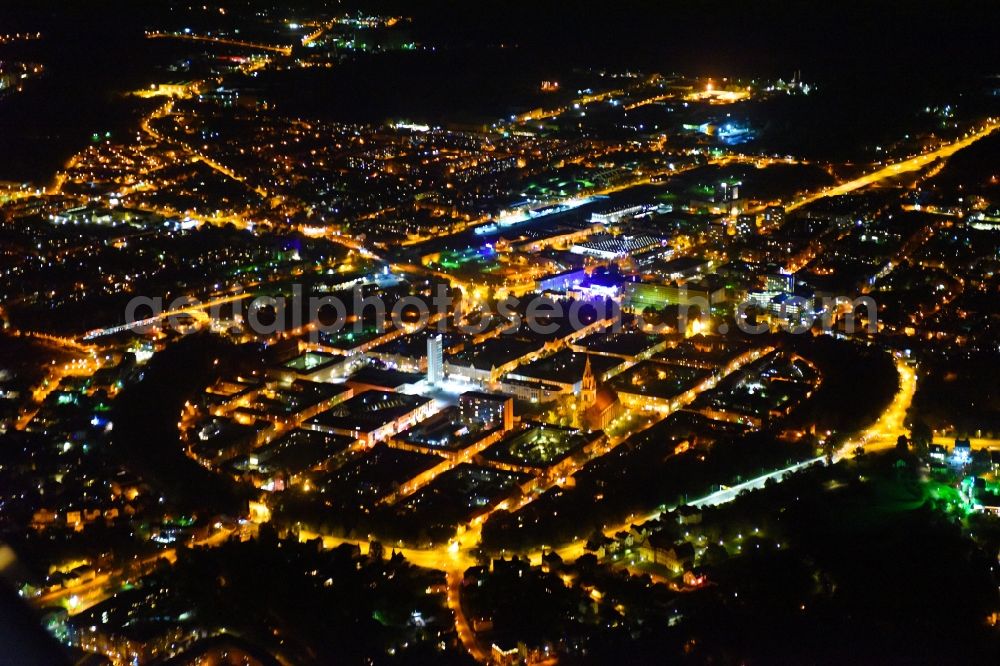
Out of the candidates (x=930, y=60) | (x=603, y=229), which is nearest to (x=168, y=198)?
(x=603, y=229)

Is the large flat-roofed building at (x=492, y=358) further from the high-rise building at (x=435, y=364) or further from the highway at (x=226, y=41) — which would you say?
the highway at (x=226, y=41)

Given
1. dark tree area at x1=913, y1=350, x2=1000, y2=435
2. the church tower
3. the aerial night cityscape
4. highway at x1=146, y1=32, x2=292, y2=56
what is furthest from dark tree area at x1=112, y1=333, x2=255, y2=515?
highway at x1=146, y1=32, x2=292, y2=56

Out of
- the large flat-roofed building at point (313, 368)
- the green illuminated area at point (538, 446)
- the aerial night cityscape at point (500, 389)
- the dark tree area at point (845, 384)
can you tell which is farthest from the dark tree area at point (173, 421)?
the dark tree area at point (845, 384)

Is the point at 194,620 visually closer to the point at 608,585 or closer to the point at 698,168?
the point at 608,585

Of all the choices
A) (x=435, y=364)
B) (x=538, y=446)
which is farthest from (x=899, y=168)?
(x=538, y=446)

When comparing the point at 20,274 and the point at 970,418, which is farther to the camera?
the point at 20,274

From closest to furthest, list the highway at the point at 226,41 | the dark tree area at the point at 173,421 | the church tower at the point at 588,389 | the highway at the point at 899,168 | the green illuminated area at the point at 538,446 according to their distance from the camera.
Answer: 1. the dark tree area at the point at 173,421
2. the green illuminated area at the point at 538,446
3. the church tower at the point at 588,389
4. the highway at the point at 899,168
5. the highway at the point at 226,41
